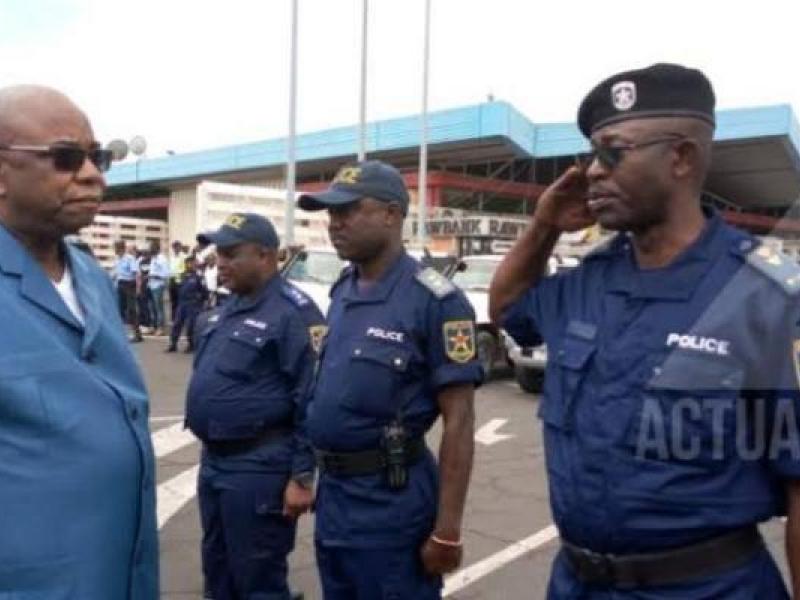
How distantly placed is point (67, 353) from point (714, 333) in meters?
1.45

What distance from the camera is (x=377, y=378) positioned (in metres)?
2.97

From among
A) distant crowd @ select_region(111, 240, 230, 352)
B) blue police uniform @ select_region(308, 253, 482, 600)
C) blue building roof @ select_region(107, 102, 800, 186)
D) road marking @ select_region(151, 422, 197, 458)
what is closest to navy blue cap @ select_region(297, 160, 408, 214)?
blue police uniform @ select_region(308, 253, 482, 600)

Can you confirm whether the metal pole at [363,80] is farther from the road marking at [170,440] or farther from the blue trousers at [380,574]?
the blue trousers at [380,574]

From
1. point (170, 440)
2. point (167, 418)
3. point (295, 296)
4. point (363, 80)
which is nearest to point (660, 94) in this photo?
point (295, 296)

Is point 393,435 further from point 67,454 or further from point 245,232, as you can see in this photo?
point 245,232

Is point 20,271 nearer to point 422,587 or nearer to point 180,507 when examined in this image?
point 422,587

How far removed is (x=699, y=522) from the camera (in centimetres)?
196

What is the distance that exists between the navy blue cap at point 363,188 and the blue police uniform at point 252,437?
72cm

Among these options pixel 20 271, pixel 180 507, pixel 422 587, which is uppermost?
pixel 20 271

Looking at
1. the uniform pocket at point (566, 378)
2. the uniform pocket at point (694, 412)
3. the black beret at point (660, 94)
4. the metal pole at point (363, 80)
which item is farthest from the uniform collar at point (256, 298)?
the metal pole at point (363, 80)

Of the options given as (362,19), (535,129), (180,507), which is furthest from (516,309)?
(535,129)

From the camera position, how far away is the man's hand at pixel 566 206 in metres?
2.38

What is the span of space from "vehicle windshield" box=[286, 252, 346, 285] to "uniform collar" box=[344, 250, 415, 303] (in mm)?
9946

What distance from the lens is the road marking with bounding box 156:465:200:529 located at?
5820mm
